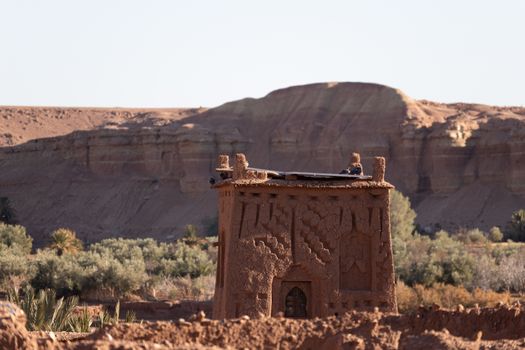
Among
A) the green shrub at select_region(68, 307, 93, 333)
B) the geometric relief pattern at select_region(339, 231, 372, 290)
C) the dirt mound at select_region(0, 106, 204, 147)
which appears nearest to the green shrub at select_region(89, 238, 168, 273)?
the green shrub at select_region(68, 307, 93, 333)

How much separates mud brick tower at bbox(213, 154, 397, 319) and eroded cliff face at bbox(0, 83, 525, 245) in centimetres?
5070

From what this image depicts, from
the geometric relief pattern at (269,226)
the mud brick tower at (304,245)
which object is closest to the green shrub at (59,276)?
the mud brick tower at (304,245)

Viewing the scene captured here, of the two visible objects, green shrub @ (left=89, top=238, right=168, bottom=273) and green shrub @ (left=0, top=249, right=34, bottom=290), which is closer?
green shrub @ (left=0, top=249, right=34, bottom=290)

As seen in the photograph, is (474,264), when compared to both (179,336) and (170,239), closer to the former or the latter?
(179,336)

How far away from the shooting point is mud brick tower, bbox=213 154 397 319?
2133 cm

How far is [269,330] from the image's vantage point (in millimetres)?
10859

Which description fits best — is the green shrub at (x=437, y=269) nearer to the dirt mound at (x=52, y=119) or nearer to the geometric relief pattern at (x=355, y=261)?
the geometric relief pattern at (x=355, y=261)

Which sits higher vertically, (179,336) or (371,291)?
(179,336)

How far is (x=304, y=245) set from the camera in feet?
70.6

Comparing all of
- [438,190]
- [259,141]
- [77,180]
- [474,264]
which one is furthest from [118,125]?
[474,264]

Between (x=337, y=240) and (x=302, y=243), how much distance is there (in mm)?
609

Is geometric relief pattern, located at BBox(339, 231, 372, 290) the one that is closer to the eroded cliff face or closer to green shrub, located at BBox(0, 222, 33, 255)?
green shrub, located at BBox(0, 222, 33, 255)

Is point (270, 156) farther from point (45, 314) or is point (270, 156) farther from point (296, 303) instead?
point (296, 303)

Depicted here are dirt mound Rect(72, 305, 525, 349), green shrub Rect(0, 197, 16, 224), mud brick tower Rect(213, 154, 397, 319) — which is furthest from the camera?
green shrub Rect(0, 197, 16, 224)
